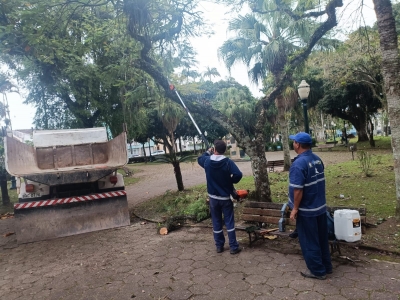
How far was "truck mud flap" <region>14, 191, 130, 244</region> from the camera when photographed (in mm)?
6148

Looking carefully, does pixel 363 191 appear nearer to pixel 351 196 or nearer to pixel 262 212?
pixel 351 196

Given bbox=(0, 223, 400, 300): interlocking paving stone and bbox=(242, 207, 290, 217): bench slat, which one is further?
bbox=(242, 207, 290, 217): bench slat

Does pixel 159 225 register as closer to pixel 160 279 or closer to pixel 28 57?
pixel 160 279

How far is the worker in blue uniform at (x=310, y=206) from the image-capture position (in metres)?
3.41

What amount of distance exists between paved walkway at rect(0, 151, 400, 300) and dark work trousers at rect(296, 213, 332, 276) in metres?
0.15

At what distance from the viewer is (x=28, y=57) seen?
33.9ft

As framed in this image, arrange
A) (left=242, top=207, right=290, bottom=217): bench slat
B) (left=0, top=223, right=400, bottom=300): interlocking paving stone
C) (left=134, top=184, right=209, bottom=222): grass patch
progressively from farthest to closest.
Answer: (left=134, top=184, right=209, bottom=222): grass patch < (left=242, top=207, right=290, bottom=217): bench slat < (left=0, top=223, right=400, bottom=300): interlocking paving stone

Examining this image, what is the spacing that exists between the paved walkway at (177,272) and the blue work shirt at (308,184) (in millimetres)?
842

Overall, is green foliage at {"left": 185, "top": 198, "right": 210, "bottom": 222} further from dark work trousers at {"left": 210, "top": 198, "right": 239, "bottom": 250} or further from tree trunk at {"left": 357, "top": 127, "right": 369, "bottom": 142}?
tree trunk at {"left": 357, "top": 127, "right": 369, "bottom": 142}

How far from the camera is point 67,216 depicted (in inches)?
252

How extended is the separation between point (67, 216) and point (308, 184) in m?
5.27

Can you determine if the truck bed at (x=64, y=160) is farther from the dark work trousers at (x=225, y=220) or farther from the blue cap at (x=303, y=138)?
the blue cap at (x=303, y=138)

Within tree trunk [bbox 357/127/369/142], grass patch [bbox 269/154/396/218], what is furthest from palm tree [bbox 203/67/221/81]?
grass patch [bbox 269/154/396/218]

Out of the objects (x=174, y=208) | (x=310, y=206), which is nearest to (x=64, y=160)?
(x=174, y=208)
